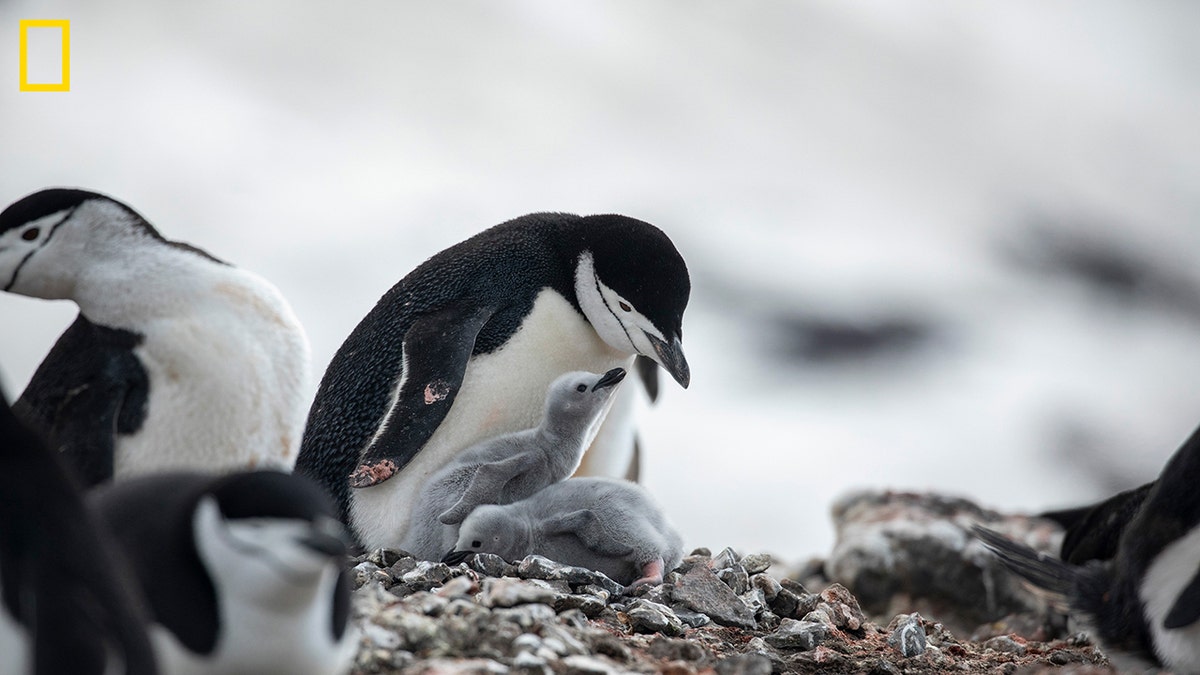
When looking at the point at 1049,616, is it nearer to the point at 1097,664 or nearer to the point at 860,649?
the point at 1097,664

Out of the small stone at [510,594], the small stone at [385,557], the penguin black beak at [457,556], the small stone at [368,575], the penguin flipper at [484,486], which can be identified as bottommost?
the small stone at [385,557]

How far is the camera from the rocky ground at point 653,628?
2467 millimetres

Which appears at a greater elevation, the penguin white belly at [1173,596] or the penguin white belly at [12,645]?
the penguin white belly at [12,645]

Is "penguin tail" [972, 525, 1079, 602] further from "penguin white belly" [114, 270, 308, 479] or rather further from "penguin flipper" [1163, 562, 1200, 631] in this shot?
"penguin white belly" [114, 270, 308, 479]

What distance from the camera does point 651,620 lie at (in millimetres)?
3041

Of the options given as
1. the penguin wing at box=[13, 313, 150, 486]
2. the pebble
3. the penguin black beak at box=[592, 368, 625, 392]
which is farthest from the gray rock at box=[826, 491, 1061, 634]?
the penguin wing at box=[13, 313, 150, 486]

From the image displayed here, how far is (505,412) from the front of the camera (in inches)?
156

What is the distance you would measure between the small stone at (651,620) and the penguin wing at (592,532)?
330mm

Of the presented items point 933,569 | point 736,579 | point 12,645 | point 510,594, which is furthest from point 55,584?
point 933,569

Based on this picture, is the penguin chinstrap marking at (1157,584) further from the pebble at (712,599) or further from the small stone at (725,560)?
the small stone at (725,560)

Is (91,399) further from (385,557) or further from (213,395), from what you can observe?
(385,557)

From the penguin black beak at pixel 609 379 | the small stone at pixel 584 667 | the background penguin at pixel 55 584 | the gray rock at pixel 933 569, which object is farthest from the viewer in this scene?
the gray rock at pixel 933 569

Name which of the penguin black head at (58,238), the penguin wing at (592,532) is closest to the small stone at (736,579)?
the penguin wing at (592,532)

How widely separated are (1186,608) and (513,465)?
174 cm
